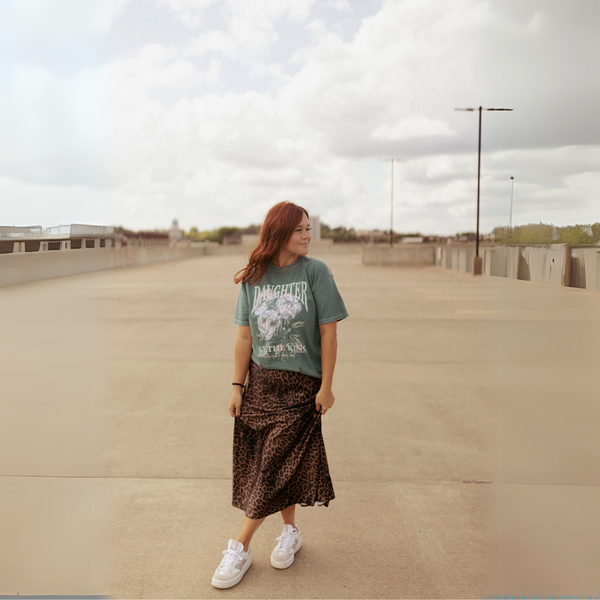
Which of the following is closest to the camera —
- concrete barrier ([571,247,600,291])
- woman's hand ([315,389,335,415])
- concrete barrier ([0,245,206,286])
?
woman's hand ([315,389,335,415])

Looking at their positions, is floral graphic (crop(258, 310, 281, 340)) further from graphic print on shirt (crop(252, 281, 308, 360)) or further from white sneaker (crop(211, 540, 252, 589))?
white sneaker (crop(211, 540, 252, 589))

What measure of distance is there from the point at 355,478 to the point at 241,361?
1.31 m

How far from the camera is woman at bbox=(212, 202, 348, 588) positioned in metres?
2.41

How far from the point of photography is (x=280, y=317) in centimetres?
240

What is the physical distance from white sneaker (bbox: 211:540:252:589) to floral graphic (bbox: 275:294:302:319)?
962 millimetres

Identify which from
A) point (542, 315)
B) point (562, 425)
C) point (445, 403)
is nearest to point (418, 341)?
point (445, 403)

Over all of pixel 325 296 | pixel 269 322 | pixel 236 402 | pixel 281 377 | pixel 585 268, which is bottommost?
pixel 236 402

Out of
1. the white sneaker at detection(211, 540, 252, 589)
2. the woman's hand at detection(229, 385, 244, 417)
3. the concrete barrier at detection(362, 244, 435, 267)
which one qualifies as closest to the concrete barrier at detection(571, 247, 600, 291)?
the woman's hand at detection(229, 385, 244, 417)

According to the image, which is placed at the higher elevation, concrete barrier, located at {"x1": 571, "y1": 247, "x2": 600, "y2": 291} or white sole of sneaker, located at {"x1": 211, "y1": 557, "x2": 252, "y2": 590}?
concrete barrier, located at {"x1": 571, "y1": 247, "x2": 600, "y2": 291}

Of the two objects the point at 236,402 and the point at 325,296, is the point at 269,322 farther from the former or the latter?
the point at 236,402

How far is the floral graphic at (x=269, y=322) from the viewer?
241 cm

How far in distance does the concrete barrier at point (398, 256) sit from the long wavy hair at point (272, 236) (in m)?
34.3

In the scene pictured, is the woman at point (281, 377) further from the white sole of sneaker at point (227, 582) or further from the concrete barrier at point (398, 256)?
the concrete barrier at point (398, 256)

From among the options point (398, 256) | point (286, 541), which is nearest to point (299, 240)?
point (286, 541)
